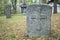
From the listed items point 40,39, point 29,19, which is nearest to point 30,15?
point 29,19

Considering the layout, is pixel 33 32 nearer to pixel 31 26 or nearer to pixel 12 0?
pixel 31 26

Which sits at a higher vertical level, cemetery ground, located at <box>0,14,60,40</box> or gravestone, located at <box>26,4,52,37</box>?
gravestone, located at <box>26,4,52,37</box>

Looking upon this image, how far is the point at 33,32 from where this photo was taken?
737 centimetres

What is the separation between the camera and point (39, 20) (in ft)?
24.0

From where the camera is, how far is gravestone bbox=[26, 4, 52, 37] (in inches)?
284

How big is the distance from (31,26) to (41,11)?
738 millimetres

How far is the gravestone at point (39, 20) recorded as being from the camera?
7.22 meters

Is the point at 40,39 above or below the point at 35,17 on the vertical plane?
below

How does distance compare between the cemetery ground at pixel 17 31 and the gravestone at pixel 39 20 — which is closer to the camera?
the gravestone at pixel 39 20

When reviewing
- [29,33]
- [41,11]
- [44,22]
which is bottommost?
[29,33]

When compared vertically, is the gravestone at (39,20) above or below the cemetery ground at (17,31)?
above

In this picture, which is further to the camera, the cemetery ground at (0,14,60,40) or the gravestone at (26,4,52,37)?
the cemetery ground at (0,14,60,40)

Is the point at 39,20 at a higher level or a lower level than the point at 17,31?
higher

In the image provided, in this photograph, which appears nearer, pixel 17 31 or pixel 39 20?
pixel 39 20
